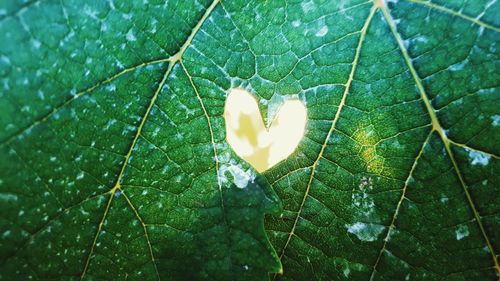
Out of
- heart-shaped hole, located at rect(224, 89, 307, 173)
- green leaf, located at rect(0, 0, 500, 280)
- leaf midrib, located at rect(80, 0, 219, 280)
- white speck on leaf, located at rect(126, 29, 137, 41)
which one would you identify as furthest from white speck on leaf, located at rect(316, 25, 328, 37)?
white speck on leaf, located at rect(126, 29, 137, 41)

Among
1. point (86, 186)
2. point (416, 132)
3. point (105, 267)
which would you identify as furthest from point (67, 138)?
point (416, 132)

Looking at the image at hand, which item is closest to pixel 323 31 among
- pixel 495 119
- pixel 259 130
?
pixel 259 130

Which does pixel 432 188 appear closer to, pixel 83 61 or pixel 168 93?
pixel 168 93

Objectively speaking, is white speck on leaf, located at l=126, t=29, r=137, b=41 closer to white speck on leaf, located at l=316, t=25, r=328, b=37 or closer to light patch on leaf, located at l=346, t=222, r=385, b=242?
white speck on leaf, located at l=316, t=25, r=328, b=37

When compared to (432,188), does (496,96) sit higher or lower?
higher

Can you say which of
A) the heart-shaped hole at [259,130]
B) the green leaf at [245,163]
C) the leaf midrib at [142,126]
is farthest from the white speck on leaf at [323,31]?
the leaf midrib at [142,126]

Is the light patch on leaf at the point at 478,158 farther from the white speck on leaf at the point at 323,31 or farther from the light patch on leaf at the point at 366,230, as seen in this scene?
the white speck on leaf at the point at 323,31

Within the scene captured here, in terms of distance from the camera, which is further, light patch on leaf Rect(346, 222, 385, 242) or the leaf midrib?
light patch on leaf Rect(346, 222, 385, 242)
